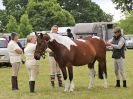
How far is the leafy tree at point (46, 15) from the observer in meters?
78.2

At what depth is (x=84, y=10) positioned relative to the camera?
301 feet

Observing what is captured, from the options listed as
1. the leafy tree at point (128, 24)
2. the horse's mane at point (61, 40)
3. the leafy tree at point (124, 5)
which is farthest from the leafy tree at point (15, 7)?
the horse's mane at point (61, 40)

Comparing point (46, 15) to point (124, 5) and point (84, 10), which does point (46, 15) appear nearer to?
point (84, 10)

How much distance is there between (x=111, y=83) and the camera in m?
15.8

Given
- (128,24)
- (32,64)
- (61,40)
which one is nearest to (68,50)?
(61,40)

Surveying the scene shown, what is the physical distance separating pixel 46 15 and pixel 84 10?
48.1 ft

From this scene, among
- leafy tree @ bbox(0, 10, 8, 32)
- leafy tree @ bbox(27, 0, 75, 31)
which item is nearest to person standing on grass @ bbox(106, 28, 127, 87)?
leafy tree @ bbox(27, 0, 75, 31)

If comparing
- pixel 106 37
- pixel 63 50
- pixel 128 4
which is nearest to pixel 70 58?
pixel 63 50

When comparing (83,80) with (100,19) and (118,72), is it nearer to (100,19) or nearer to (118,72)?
(118,72)

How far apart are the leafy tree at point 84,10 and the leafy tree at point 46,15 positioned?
10806 mm

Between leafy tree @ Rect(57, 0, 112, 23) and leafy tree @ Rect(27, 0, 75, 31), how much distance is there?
10.8 metres

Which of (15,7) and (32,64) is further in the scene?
(15,7)

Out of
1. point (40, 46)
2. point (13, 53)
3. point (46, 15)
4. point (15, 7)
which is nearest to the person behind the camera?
point (40, 46)

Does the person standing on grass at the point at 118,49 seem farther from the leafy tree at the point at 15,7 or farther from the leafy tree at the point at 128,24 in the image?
the leafy tree at the point at 128,24
